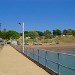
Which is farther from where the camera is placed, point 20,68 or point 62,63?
point 20,68

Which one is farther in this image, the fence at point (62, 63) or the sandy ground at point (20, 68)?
the sandy ground at point (20, 68)

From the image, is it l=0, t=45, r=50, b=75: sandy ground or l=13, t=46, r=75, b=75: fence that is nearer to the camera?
l=13, t=46, r=75, b=75: fence

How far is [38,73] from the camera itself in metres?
17.2

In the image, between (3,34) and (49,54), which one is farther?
(3,34)

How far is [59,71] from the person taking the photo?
50.5 feet

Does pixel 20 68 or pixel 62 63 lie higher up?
pixel 62 63

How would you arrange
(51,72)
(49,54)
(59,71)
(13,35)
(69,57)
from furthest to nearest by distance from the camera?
(13,35)
(49,54)
(51,72)
(59,71)
(69,57)

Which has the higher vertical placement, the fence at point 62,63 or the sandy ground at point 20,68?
the fence at point 62,63

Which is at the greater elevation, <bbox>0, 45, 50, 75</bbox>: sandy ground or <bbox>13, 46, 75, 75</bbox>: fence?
<bbox>13, 46, 75, 75</bbox>: fence

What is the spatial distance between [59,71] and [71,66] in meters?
1.66

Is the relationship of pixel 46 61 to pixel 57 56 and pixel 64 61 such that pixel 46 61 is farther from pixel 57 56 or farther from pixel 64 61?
pixel 64 61

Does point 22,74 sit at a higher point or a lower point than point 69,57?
lower

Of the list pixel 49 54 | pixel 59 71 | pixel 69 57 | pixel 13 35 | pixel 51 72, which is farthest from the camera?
pixel 13 35

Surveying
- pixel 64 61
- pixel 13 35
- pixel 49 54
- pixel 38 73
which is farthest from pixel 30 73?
pixel 13 35
